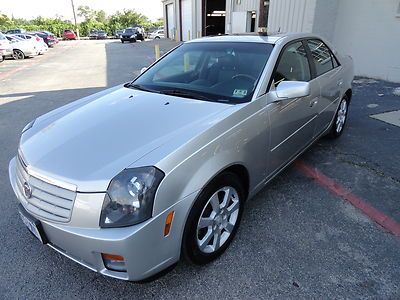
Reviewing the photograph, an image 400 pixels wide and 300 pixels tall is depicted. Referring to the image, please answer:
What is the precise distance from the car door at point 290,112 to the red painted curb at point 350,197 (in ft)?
1.29

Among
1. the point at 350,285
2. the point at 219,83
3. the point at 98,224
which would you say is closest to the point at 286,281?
the point at 350,285

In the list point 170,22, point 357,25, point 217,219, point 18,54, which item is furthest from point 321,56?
point 170,22

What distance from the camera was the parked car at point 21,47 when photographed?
18.4 meters

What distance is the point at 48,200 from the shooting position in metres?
1.88

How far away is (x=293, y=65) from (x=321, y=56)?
89cm

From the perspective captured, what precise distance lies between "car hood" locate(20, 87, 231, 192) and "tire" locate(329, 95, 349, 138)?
258 cm

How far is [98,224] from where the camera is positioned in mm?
1728

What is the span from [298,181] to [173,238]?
6.73 ft

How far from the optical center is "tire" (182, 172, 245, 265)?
2027mm

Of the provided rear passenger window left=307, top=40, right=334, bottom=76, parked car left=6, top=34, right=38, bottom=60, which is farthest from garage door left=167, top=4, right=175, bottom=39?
rear passenger window left=307, top=40, right=334, bottom=76

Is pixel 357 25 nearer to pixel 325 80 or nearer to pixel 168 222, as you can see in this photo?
pixel 325 80

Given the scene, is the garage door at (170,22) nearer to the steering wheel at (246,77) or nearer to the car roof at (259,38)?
the car roof at (259,38)

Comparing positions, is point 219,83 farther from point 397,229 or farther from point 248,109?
point 397,229

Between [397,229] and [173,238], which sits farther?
[397,229]
